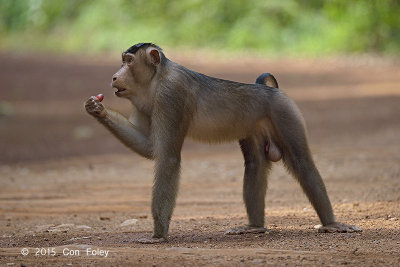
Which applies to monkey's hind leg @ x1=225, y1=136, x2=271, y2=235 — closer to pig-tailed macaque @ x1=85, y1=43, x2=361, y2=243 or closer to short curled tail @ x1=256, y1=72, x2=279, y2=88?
pig-tailed macaque @ x1=85, y1=43, x2=361, y2=243

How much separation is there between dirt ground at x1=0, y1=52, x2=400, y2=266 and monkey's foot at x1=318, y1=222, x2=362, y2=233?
124mm

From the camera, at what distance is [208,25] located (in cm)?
2950

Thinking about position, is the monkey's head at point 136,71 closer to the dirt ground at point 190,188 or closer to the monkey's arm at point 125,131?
the monkey's arm at point 125,131

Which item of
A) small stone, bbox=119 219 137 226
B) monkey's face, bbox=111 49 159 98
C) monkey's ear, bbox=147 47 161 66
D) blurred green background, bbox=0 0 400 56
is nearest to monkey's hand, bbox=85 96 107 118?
monkey's face, bbox=111 49 159 98

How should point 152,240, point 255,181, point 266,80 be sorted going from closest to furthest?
1. point 152,240
2. point 255,181
3. point 266,80

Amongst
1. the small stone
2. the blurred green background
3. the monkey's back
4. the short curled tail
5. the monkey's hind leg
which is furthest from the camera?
the blurred green background

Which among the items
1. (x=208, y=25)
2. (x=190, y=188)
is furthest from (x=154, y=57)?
(x=208, y=25)

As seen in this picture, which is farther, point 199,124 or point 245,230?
point 245,230

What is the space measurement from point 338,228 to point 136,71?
2071 mm

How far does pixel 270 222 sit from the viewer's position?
708cm

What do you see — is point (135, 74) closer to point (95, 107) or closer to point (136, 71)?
point (136, 71)

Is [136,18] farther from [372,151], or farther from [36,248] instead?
[36,248]

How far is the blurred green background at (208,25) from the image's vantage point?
25469 mm

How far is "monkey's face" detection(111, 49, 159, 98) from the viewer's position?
6137mm
